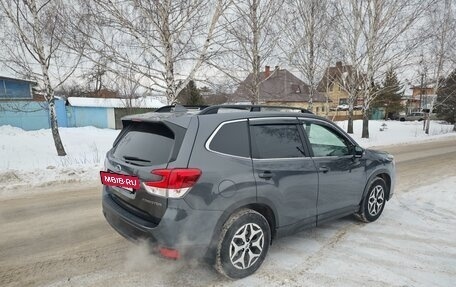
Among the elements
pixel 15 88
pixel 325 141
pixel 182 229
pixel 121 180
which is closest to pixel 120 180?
pixel 121 180

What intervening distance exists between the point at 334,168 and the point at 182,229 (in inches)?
85.1

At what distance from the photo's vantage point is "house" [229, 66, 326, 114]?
14397mm

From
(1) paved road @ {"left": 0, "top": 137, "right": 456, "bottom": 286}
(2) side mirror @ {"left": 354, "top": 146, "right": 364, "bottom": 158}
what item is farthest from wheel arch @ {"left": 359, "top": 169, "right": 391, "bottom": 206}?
(1) paved road @ {"left": 0, "top": 137, "right": 456, "bottom": 286}

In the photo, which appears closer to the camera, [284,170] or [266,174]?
[266,174]

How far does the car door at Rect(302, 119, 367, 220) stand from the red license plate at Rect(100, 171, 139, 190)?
2068 millimetres

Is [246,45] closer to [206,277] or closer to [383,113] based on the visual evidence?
[206,277]

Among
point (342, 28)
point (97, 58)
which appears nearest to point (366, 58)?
point (342, 28)

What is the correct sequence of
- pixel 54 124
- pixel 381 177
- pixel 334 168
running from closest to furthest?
pixel 334 168, pixel 381 177, pixel 54 124

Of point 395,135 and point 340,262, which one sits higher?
point 340,262

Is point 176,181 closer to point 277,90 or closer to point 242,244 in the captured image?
point 242,244

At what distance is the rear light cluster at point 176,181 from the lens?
9.06 feet

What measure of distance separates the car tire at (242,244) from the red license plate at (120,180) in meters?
0.97

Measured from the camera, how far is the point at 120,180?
126 inches

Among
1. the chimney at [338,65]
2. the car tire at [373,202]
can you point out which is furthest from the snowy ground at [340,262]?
the chimney at [338,65]
